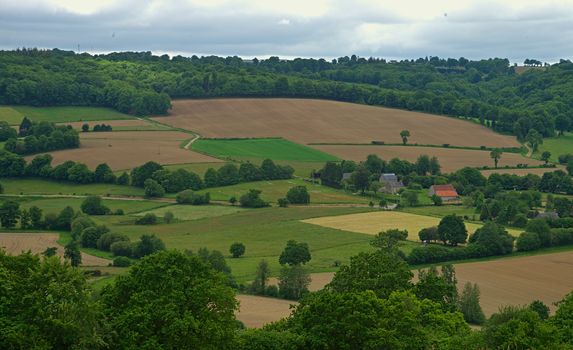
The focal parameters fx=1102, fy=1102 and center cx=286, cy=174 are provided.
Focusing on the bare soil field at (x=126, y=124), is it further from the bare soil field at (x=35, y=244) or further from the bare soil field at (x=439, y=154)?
the bare soil field at (x=35, y=244)

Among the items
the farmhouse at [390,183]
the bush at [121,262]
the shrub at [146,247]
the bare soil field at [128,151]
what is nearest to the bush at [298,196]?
the farmhouse at [390,183]

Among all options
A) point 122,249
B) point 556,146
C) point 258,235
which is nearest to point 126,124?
point 556,146

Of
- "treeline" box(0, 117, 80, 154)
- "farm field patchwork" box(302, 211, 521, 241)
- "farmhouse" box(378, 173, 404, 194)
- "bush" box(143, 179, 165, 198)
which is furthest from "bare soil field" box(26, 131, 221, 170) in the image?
"farm field patchwork" box(302, 211, 521, 241)

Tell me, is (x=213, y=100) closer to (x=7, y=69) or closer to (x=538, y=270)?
(x=7, y=69)

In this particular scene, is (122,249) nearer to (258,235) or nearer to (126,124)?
(258,235)

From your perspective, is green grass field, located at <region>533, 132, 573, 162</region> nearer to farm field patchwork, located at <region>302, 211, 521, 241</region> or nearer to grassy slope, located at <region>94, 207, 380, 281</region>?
farm field patchwork, located at <region>302, 211, 521, 241</region>

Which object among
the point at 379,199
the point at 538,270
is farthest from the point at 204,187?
the point at 538,270
